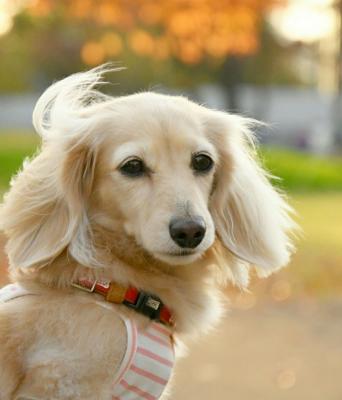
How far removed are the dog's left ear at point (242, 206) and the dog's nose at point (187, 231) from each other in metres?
0.39

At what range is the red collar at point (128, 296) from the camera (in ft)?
9.11

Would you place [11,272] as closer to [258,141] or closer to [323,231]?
[258,141]

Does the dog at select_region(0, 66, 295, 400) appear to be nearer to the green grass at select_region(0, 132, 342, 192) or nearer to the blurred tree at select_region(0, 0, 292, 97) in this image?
the blurred tree at select_region(0, 0, 292, 97)

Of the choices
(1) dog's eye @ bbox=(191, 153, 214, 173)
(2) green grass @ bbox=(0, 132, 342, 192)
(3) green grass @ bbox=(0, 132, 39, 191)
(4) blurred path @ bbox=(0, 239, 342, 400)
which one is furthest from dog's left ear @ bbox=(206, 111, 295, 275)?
(2) green grass @ bbox=(0, 132, 342, 192)

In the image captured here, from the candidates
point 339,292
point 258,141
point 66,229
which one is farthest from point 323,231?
point 66,229

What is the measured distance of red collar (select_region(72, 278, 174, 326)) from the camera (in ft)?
9.11

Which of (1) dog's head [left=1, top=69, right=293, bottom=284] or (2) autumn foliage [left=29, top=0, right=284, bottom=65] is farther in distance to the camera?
(2) autumn foliage [left=29, top=0, right=284, bottom=65]

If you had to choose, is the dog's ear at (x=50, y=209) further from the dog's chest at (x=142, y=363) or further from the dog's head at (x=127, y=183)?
the dog's chest at (x=142, y=363)

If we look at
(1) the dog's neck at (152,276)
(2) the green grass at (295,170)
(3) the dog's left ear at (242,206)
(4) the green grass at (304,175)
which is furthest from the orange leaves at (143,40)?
(1) the dog's neck at (152,276)

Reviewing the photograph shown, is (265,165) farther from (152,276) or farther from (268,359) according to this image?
(268,359)

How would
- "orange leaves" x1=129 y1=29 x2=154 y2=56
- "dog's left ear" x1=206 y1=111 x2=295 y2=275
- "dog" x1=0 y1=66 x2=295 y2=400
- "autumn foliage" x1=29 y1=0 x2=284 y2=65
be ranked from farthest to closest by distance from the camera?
1. "orange leaves" x1=129 y1=29 x2=154 y2=56
2. "autumn foliage" x1=29 y1=0 x2=284 y2=65
3. "dog's left ear" x1=206 y1=111 x2=295 y2=275
4. "dog" x1=0 y1=66 x2=295 y2=400

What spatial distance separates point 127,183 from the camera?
2834mm

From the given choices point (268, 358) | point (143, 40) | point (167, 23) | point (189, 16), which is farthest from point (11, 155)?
point (268, 358)

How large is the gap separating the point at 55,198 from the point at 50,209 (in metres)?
0.04
